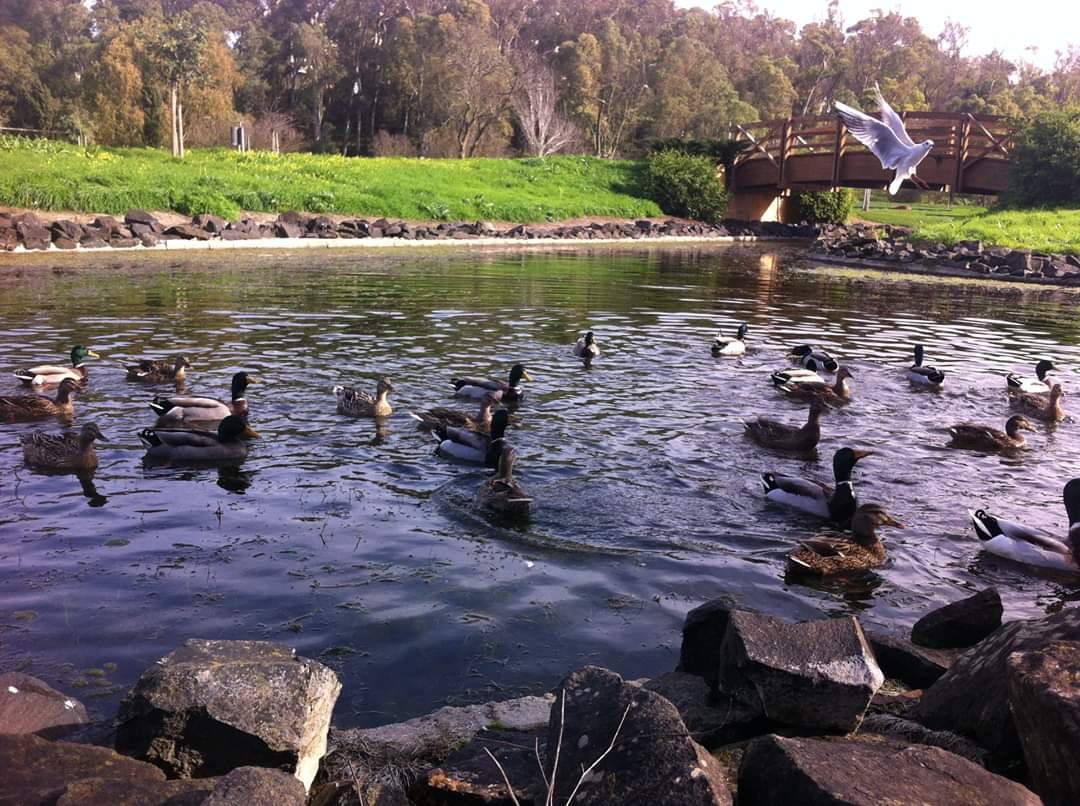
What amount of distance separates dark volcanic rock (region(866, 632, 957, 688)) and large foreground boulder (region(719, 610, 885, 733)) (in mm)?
1107

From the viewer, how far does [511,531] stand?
7.66m

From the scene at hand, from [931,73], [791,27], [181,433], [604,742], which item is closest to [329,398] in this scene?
[181,433]

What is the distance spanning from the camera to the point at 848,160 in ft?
168

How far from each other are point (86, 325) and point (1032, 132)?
4206 cm

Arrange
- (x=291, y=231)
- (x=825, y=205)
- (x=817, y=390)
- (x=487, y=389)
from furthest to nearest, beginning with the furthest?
(x=825, y=205), (x=291, y=231), (x=817, y=390), (x=487, y=389)

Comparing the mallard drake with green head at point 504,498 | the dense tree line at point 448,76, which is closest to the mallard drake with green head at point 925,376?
the mallard drake with green head at point 504,498

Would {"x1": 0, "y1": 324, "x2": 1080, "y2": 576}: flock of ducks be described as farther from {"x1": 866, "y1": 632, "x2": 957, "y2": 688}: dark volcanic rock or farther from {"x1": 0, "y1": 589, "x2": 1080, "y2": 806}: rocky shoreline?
{"x1": 0, "y1": 589, "x2": 1080, "y2": 806}: rocky shoreline

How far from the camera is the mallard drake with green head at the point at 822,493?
8.05 metres

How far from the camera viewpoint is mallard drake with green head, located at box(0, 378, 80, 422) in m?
10.7

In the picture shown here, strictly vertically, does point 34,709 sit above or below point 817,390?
below

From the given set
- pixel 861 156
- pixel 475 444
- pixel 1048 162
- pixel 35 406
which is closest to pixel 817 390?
pixel 475 444

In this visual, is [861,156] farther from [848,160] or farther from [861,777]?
[861,777]

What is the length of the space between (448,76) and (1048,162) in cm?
3865

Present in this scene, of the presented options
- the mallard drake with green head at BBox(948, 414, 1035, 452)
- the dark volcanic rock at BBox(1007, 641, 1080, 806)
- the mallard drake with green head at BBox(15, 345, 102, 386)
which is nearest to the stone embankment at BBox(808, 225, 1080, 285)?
the mallard drake with green head at BBox(948, 414, 1035, 452)
